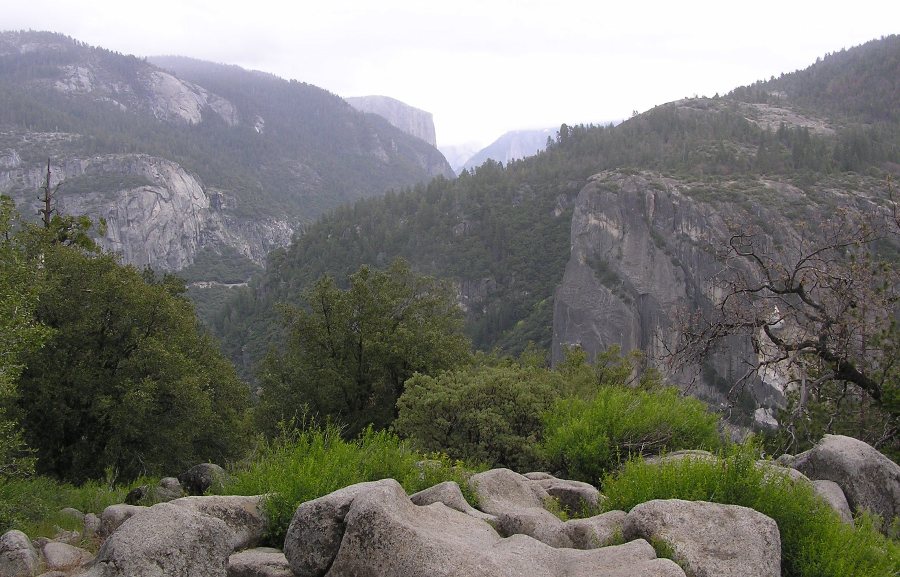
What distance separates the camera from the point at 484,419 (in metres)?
13.8

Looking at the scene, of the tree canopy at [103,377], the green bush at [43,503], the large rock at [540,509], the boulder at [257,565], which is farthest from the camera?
the tree canopy at [103,377]

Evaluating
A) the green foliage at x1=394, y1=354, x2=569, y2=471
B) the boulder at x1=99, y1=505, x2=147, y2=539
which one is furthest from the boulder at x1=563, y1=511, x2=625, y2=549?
the boulder at x1=99, y1=505, x2=147, y2=539

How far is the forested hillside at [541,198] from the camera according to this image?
97875 millimetres

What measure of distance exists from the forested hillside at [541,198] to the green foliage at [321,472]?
8596cm

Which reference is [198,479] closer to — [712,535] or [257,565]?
[257,565]

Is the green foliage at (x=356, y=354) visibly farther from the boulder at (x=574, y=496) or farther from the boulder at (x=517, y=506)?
the boulder at (x=517, y=506)

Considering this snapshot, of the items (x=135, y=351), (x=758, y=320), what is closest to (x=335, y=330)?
(x=135, y=351)

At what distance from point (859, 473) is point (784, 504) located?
3.42m

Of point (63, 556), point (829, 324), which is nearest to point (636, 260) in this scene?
point (829, 324)

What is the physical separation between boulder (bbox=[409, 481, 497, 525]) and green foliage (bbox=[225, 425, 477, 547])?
0.67 meters

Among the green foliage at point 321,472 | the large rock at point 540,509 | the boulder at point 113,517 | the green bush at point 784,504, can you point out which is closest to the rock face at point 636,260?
the large rock at point 540,509

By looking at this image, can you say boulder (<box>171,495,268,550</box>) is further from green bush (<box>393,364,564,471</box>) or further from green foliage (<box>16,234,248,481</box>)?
green foliage (<box>16,234,248,481</box>)

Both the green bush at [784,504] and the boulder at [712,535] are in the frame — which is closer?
the boulder at [712,535]

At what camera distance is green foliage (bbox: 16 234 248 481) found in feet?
64.2
